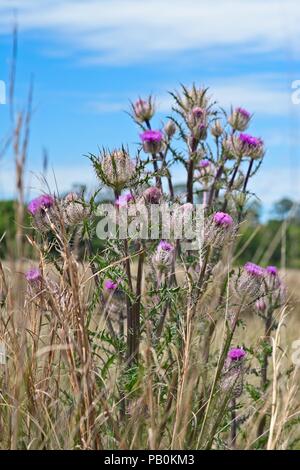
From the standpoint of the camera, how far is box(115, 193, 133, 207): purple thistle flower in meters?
2.26

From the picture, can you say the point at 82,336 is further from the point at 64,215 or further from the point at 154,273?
the point at 154,273

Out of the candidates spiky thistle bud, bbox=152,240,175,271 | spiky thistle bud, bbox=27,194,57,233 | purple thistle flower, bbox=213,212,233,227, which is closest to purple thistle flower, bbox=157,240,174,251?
spiky thistle bud, bbox=152,240,175,271

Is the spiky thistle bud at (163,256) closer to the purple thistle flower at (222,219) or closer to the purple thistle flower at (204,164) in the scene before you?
the purple thistle flower at (222,219)

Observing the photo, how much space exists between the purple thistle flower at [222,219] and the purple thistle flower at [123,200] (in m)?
0.26

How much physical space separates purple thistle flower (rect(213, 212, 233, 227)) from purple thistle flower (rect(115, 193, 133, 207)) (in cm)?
26

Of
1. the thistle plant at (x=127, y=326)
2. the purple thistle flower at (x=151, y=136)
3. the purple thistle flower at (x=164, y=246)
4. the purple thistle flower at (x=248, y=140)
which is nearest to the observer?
the thistle plant at (x=127, y=326)

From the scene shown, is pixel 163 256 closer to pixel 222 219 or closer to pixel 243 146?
pixel 222 219

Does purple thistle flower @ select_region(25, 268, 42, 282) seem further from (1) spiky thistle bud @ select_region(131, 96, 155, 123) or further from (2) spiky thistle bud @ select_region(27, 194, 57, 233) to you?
(1) spiky thistle bud @ select_region(131, 96, 155, 123)

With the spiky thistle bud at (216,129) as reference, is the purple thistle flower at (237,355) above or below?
below

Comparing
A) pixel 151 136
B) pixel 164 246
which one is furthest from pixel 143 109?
pixel 164 246

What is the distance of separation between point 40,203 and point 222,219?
0.54 meters

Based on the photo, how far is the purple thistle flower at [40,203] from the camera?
2.36 metres

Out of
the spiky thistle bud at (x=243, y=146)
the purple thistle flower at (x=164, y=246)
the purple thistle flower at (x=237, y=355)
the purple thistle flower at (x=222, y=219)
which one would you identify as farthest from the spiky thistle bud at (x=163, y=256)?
the spiky thistle bud at (x=243, y=146)

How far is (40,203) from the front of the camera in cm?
237
